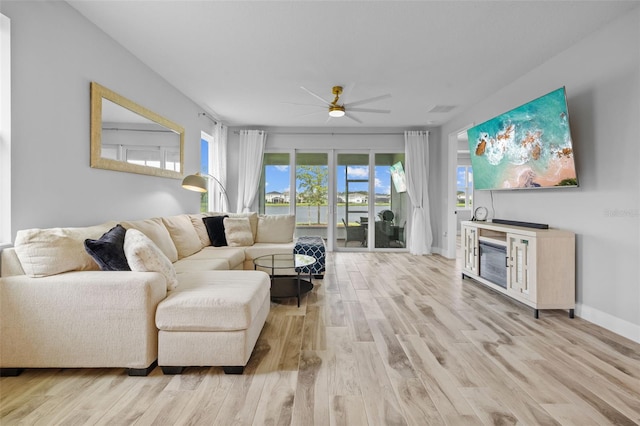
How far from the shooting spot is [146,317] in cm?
183

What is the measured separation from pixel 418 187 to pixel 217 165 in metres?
3.94

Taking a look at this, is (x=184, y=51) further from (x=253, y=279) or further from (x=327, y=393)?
(x=327, y=393)

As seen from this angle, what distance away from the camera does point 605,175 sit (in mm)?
2652

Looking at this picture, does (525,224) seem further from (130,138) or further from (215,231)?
(130,138)

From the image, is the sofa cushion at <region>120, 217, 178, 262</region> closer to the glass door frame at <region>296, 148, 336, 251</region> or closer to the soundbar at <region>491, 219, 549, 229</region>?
the glass door frame at <region>296, 148, 336, 251</region>

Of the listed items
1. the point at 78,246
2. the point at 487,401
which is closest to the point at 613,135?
the point at 487,401

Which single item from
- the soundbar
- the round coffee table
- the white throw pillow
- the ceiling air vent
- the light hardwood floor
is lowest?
the light hardwood floor

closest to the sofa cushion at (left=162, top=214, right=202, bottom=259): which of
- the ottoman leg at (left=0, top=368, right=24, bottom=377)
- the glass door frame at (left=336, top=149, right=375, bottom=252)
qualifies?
the ottoman leg at (left=0, top=368, right=24, bottom=377)

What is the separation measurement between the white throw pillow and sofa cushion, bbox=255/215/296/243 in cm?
254

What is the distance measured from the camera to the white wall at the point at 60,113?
206 centimetres

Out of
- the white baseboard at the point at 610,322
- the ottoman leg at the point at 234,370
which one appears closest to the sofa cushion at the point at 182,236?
the ottoman leg at the point at 234,370

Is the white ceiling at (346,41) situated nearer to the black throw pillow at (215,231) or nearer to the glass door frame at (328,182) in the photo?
the black throw pillow at (215,231)

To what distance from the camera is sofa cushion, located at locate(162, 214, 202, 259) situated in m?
3.50

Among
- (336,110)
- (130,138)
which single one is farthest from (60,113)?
(336,110)
